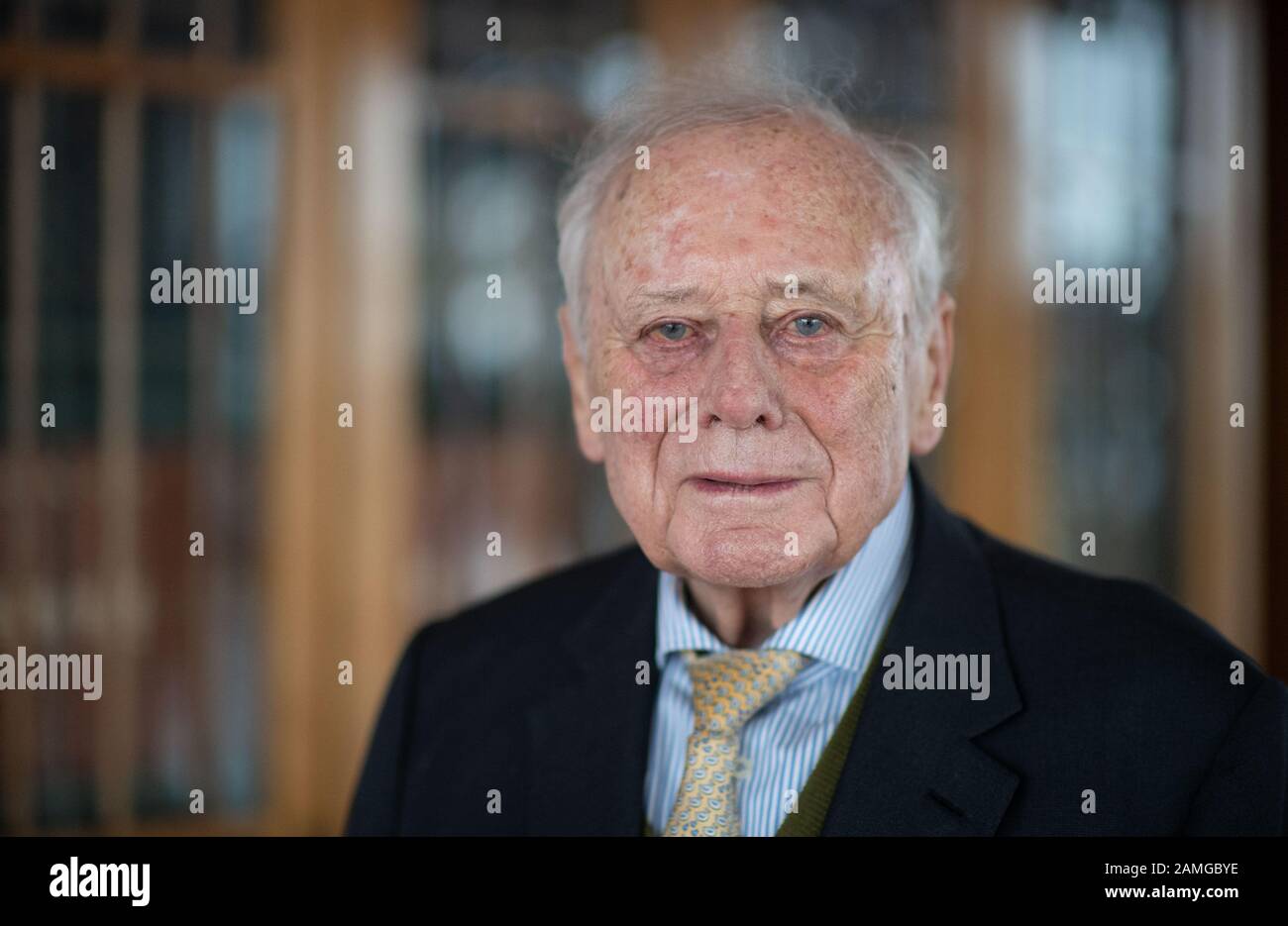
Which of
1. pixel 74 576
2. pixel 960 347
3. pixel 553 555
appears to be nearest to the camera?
pixel 74 576

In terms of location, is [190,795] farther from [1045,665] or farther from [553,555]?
[1045,665]

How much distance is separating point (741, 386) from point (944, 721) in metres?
0.35

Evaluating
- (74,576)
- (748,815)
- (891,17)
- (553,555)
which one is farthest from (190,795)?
(891,17)

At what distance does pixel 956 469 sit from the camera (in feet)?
10.1

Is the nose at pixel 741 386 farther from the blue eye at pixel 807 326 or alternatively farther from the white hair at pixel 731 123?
the white hair at pixel 731 123

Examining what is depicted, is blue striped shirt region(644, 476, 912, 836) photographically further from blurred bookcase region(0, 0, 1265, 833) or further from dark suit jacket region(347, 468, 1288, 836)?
blurred bookcase region(0, 0, 1265, 833)

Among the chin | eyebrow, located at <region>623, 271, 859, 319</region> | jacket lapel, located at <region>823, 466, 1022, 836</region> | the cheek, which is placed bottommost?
jacket lapel, located at <region>823, 466, 1022, 836</region>

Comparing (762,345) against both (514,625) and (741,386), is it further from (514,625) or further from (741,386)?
(514,625)

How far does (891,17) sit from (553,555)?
1.63 m

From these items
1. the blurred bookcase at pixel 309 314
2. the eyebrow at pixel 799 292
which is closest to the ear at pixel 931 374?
the eyebrow at pixel 799 292

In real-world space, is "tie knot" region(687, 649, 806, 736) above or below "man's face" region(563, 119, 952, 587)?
below

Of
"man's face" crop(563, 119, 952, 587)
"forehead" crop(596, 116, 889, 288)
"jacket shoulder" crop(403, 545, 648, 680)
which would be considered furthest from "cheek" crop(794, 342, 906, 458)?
"jacket shoulder" crop(403, 545, 648, 680)

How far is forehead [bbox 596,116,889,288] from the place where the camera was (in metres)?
1.00

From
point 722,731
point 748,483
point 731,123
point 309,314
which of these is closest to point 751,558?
point 748,483
